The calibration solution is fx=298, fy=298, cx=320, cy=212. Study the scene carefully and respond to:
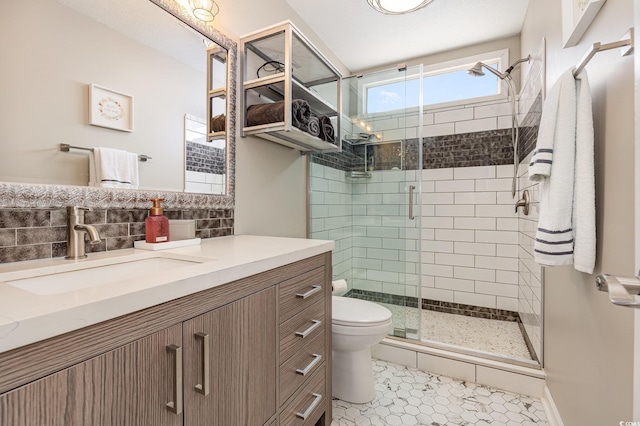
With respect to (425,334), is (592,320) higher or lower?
higher

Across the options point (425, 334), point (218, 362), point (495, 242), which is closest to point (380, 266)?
point (425, 334)

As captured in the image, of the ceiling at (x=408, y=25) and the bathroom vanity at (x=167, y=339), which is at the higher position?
the ceiling at (x=408, y=25)

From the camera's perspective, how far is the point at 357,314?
5.36ft

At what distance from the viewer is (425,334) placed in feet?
7.73

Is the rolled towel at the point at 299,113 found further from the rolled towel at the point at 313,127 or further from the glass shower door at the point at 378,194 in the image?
the glass shower door at the point at 378,194

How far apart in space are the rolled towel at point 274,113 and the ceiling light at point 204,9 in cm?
45

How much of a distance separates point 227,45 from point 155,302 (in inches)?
56.0

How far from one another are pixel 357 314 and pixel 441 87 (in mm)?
2412

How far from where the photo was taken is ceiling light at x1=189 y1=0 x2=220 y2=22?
140cm

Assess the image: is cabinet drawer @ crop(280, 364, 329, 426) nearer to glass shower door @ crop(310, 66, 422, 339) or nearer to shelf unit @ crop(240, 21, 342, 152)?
glass shower door @ crop(310, 66, 422, 339)

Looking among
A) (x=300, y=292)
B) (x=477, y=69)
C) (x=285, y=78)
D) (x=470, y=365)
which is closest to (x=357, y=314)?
Answer: (x=300, y=292)

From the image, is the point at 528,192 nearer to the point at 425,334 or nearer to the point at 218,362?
the point at 425,334

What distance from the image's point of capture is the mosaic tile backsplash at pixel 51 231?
33.7 inches

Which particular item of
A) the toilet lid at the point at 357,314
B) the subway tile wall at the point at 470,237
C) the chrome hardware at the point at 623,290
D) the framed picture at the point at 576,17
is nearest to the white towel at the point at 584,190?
the framed picture at the point at 576,17
